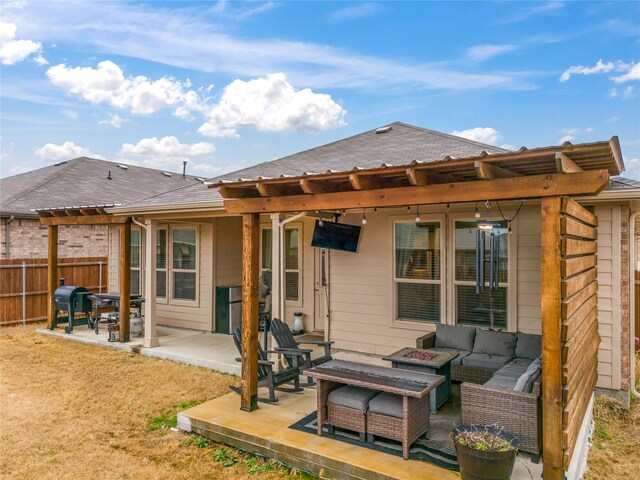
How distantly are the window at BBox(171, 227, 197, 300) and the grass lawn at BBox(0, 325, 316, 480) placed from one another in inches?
79.5

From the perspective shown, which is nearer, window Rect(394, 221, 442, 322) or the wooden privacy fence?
window Rect(394, 221, 442, 322)

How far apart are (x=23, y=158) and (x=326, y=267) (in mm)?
18893

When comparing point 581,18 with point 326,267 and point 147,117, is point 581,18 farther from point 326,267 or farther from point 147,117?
point 147,117

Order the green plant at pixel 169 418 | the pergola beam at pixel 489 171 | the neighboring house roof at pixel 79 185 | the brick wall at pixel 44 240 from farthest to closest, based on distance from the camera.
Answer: the neighboring house roof at pixel 79 185
the brick wall at pixel 44 240
the green plant at pixel 169 418
the pergola beam at pixel 489 171

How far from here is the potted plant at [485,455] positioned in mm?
3105

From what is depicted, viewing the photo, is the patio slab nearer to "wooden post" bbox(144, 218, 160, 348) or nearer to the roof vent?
"wooden post" bbox(144, 218, 160, 348)

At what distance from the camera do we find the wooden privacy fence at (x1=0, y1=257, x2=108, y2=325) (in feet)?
35.6

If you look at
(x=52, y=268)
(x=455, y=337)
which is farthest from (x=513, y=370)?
(x=52, y=268)

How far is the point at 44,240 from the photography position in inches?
504

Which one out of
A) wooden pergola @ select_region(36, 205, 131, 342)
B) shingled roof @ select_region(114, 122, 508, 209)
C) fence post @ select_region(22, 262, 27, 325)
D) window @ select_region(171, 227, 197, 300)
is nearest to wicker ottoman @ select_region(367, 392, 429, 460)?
shingled roof @ select_region(114, 122, 508, 209)

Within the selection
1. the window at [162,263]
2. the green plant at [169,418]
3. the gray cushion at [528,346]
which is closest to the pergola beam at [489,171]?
the gray cushion at [528,346]

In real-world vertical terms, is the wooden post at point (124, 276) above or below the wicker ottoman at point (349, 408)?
above

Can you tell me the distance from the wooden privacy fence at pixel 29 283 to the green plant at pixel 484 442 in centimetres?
1153

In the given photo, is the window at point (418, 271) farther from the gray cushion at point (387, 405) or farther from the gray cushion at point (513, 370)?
the gray cushion at point (387, 405)
